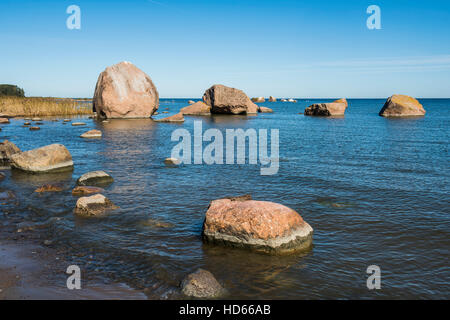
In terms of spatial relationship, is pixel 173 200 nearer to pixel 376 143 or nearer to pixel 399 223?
pixel 399 223

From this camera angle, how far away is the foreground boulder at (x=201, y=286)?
6445mm

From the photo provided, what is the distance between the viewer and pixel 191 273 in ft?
23.0

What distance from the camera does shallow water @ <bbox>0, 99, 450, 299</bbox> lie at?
711 cm

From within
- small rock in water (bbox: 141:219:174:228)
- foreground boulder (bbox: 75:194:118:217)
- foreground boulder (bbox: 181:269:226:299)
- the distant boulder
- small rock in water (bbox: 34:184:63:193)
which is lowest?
foreground boulder (bbox: 181:269:226:299)

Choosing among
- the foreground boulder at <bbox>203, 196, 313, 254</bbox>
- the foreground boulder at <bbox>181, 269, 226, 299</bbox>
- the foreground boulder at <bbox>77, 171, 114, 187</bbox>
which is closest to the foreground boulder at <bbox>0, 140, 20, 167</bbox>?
the foreground boulder at <bbox>77, 171, 114, 187</bbox>

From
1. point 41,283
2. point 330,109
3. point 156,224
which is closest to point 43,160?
point 156,224

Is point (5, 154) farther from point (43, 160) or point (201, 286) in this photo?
point (201, 286)

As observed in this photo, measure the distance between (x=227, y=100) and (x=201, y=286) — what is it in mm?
58149

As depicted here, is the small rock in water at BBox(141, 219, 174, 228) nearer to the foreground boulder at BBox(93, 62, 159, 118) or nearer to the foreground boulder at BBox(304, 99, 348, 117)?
the foreground boulder at BBox(93, 62, 159, 118)

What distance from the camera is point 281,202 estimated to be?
12.1m

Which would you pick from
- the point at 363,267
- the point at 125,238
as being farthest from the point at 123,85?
the point at 363,267

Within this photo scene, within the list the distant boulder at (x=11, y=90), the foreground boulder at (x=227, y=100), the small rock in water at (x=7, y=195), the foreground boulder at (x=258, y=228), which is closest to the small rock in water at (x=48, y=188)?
the small rock in water at (x=7, y=195)

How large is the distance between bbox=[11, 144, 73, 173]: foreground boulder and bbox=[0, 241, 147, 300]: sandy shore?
367 inches

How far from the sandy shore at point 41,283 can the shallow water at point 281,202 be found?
0.48 m
